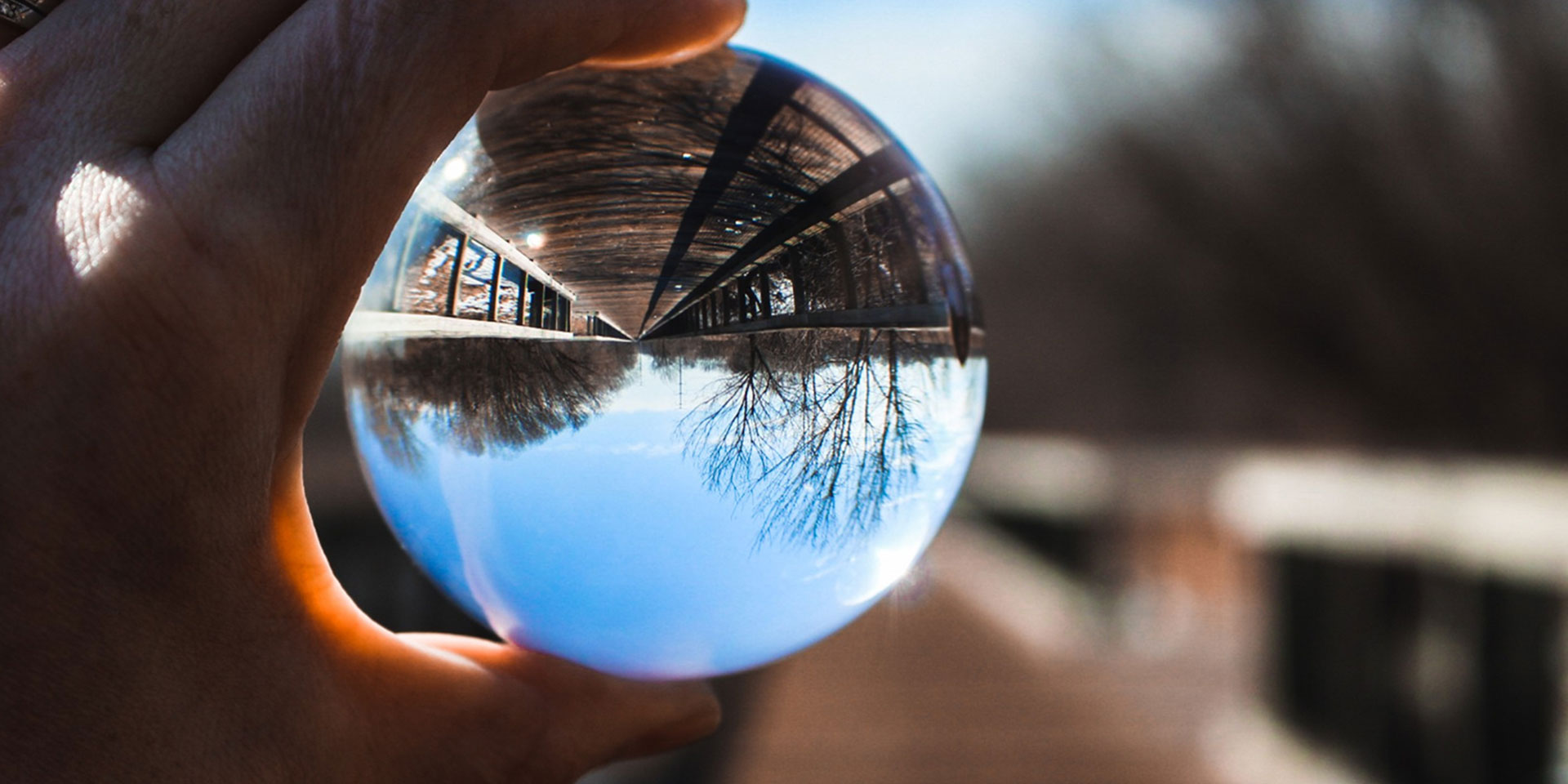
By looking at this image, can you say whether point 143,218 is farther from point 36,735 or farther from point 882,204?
point 882,204

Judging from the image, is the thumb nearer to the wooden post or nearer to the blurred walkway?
the wooden post

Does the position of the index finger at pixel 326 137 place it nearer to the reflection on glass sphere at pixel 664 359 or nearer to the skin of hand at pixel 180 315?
the skin of hand at pixel 180 315

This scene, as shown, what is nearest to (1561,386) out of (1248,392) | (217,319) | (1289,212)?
(1289,212)

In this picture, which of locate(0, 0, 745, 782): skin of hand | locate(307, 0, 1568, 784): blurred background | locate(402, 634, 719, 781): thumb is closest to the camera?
locate(0, 0, 745, 782): skin of hand

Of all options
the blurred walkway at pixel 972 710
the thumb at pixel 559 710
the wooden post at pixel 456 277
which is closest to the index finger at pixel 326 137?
the wooden post at pixel 456 277

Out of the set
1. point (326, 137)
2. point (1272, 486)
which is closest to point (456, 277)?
point (326, 137)

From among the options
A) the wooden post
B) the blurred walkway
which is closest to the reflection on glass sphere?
the wooden post

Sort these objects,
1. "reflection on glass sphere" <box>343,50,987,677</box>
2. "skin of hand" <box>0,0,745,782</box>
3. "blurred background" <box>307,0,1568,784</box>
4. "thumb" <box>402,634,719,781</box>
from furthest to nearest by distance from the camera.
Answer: "blurred background" <box>307,0,1568,784</box>
"thumb" <box>402,634,719,781</box>
"reflection on glass sphere" <box>343,50,987,677</box>
"skin of hand" <box>0,0,745,782</box>
